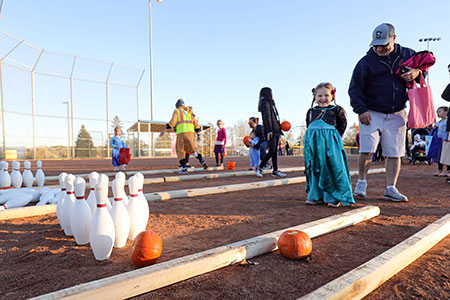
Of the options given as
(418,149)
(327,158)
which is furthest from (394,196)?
(418,149)

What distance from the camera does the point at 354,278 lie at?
144cm

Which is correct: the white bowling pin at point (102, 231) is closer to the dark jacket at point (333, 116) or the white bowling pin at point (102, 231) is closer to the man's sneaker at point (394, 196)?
the dark jacket at point (333, 116)

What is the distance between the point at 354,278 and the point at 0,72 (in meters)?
21.1

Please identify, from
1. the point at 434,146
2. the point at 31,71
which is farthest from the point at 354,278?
the point at 31,71

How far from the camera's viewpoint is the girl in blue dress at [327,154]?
3557 mm

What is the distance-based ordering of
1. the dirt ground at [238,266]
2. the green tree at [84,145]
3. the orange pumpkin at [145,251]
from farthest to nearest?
1. the green tree at [84,145]
2. the orange pumpkin at [145,251]
3. the dirt ground at [238,266]

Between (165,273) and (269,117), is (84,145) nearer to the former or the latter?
(269,117)

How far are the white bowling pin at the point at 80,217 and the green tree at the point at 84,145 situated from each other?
23765mm

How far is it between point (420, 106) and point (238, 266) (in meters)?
3.39

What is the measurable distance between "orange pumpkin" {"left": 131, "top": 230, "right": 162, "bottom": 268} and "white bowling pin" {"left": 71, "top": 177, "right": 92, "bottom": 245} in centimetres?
60

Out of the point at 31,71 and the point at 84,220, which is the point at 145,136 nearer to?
the point at 31,71

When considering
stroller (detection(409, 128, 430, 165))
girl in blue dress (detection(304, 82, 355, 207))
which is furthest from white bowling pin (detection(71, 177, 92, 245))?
stroller (detection(409, 128, 430, 165))

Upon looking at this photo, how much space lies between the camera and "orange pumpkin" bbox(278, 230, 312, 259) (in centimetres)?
191

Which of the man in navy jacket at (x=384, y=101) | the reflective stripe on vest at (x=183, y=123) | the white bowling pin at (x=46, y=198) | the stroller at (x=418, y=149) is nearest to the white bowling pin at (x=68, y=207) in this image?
the white bowling pin at (x=46, y=198)
